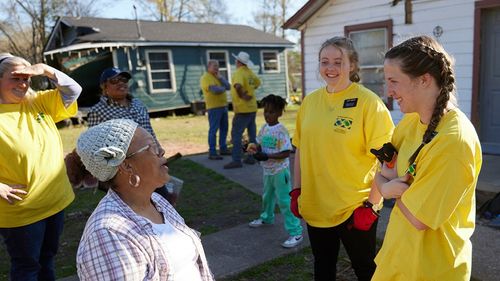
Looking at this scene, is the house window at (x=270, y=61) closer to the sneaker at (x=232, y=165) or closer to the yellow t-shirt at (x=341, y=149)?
A: the sneaker at (x=232, y=165)

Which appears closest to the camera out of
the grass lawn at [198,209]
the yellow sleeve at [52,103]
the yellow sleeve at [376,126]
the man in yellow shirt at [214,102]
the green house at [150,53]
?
the yellow sleeve at [376,126]

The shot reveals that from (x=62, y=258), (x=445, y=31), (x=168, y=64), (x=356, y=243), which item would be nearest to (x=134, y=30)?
(x=168, y=64)

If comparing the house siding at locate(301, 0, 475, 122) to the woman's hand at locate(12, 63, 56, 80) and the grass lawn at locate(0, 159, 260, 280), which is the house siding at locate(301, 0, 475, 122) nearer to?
the grass lawn at locate(0, 159, 260, 280)

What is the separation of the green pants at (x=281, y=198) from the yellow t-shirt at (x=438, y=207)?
2.09 metres

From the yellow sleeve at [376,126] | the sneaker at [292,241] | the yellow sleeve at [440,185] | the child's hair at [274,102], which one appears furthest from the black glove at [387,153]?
the child's hair at [274,102]

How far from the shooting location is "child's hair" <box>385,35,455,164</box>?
164 centimetres

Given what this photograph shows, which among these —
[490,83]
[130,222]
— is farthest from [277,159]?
[490,83]

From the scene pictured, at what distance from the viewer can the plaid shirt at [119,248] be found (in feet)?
4.37

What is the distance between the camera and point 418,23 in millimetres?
6980

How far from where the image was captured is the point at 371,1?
24.9ft

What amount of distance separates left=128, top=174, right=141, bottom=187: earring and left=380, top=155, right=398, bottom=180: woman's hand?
113 cm

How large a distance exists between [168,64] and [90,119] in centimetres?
1403

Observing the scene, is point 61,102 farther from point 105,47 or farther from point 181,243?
point 105,47

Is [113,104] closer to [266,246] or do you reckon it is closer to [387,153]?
[266,246]
